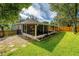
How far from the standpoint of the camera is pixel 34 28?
7.47 feet

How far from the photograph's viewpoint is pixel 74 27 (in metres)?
2.29

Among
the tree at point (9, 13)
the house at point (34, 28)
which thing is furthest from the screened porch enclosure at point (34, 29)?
the tree at point (9, 13)

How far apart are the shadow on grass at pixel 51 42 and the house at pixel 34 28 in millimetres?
46

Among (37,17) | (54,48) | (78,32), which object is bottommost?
(54,48)

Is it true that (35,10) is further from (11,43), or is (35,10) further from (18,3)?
(11,43)

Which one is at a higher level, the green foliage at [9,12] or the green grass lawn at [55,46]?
the green foliage at [9,12]

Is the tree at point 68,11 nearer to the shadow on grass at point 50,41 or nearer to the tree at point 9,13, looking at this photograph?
the shadow on grass at point 50,41

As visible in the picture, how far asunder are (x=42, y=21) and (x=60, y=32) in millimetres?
191

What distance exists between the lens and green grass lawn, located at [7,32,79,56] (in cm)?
226

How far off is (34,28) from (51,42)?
0.65ft

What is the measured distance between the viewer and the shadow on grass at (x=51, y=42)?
2.28 m

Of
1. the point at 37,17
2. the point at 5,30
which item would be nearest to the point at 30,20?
the point at 37,17

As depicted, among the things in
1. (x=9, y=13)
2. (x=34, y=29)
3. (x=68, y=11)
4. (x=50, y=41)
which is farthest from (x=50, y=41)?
(x=9, y=13)

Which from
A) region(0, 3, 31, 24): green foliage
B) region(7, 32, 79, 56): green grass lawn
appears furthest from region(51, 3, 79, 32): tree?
region(0, 3, 31, 24): green foliage
